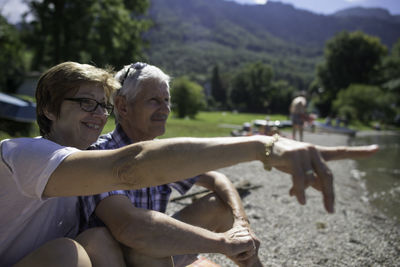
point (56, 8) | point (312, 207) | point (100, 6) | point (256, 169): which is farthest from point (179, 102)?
point (312, 207)

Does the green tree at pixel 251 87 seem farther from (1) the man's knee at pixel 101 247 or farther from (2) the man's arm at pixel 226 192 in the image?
(1) the man's knee at pixel 101 247

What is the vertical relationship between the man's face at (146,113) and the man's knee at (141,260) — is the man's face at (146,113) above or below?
above

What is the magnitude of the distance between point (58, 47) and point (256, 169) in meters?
16.9

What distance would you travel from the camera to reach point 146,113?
2.48 m

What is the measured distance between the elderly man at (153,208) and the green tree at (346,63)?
5999 cm

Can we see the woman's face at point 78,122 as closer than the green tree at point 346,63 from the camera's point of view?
Yes

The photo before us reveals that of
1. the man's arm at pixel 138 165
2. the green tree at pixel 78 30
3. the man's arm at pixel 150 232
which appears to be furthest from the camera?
the green tree at pixel 78 30

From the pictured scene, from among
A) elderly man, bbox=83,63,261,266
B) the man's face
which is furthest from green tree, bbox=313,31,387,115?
the man's face

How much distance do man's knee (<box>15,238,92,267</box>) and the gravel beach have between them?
2.41m

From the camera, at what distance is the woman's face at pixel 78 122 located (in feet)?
6.04

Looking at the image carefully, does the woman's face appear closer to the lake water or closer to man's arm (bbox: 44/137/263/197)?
man's arm (bbox: 44/137/263/197)

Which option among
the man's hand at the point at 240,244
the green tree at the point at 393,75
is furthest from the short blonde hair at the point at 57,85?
the green tree at the point at 393,75

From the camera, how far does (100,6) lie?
22.8 meters

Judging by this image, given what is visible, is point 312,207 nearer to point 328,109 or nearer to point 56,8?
point 56,8
